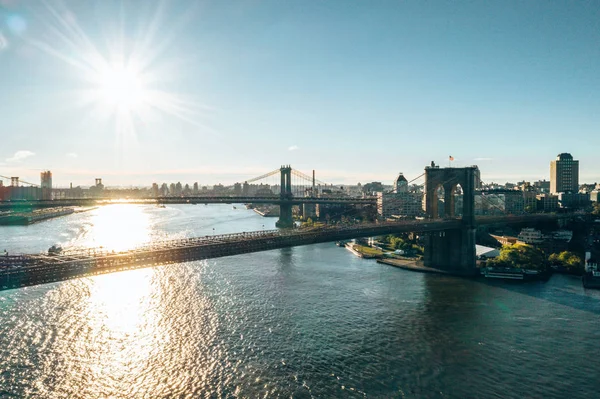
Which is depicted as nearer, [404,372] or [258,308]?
[404,372]

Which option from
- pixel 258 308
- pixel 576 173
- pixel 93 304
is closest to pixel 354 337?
pixel 258 308

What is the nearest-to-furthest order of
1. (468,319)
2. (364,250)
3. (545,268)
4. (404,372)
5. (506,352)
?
(404,372)
(506,352)
(468,319)
(545,268)
(364,250)

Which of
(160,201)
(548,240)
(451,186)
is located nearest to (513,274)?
(451,186)

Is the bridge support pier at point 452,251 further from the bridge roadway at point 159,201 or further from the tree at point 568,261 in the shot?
the bridge roadway at point 159,201

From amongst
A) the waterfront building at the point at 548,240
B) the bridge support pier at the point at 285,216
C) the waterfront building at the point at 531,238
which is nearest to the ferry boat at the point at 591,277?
the waterfront building at the point at 548,240

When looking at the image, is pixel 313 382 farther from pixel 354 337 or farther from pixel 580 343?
pixel 580 343

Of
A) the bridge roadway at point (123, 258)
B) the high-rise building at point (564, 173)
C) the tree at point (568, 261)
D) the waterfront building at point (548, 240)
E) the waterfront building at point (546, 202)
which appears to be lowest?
the tree at point (568, 261)

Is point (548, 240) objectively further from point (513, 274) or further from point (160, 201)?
point (160, 201)
